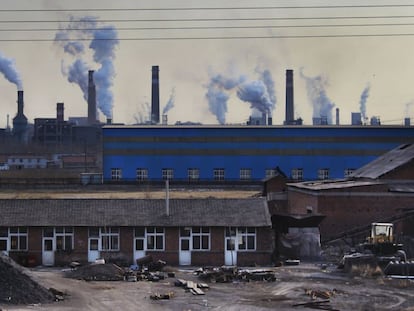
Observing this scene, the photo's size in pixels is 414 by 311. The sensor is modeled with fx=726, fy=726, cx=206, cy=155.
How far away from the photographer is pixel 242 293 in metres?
25.4

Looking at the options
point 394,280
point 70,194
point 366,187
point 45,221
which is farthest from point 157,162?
point 394,280

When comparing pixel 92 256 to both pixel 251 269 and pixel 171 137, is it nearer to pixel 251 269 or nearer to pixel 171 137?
pixel 251 269

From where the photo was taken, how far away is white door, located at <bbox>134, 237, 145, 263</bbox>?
107 ft

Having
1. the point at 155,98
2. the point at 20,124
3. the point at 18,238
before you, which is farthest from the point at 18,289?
the point at 20,124

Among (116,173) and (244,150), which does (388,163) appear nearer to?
(244,150)

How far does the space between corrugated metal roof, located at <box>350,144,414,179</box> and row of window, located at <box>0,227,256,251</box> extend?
15.7 m

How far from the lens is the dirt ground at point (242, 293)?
2269 cm

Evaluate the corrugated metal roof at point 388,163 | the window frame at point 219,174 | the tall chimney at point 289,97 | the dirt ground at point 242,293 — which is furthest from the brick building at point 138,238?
the tall chimney at point 289,97

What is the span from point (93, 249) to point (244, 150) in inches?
1655

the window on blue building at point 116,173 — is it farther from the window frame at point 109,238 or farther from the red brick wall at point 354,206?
the window frame at point 109,238

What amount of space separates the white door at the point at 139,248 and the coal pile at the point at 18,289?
29.3 feet

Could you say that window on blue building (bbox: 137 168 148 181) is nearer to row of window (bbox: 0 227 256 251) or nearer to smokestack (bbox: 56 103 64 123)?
row of window (bbox: 0 227 256 251)

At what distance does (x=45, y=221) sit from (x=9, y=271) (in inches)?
357

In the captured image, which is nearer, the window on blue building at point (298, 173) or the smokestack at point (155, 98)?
the window on blue building at point (298, 173)
